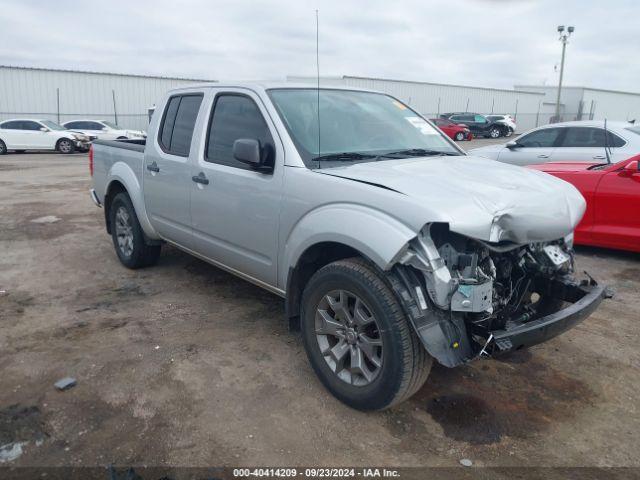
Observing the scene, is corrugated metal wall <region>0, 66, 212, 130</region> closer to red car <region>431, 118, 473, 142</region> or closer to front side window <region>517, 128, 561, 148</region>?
red car <region>431, 118, 473, 142</region>

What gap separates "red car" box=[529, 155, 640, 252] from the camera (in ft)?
18.9

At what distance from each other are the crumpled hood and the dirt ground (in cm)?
110

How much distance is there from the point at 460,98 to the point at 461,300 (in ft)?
154

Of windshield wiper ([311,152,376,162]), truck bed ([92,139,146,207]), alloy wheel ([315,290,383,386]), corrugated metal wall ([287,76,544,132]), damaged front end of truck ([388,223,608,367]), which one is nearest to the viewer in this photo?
damaged front end of truck ([388,223,608,367])

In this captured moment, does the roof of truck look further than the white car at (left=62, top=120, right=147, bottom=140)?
No

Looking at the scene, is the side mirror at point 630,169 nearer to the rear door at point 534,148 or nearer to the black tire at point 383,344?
the rear door at point 534,148

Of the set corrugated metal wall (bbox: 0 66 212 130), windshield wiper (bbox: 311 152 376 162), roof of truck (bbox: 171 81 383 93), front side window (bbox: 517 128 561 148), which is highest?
corrugated metal wall (bbox: 0 66 212 130)

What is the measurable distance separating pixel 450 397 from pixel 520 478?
0.76 m

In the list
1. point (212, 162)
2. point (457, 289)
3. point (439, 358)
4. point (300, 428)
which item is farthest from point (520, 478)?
point (212, 162)

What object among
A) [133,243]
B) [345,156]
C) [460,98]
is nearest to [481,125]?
[460,98]

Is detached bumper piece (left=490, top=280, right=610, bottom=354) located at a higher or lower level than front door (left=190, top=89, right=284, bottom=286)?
lower

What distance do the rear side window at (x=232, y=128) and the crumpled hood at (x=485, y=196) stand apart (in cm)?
70

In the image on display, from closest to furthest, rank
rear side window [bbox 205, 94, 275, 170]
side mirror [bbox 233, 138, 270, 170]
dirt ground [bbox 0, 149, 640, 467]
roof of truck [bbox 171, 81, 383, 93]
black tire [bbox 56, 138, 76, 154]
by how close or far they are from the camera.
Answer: dirt ground [bbox 0, 149, 640, 467]
side mirror [bbox 233, 138, 270, 170]
rear side window [bbox 205, 94, 275, 170]
roof of truck [bbox 171, 81, 383, 93]
black tire [bbox 56, 138, 76, 154]

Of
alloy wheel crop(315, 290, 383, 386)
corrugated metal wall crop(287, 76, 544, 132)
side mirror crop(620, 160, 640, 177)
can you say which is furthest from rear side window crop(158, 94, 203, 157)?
corrugated metal wall crop(287, 76, 544, 132)
